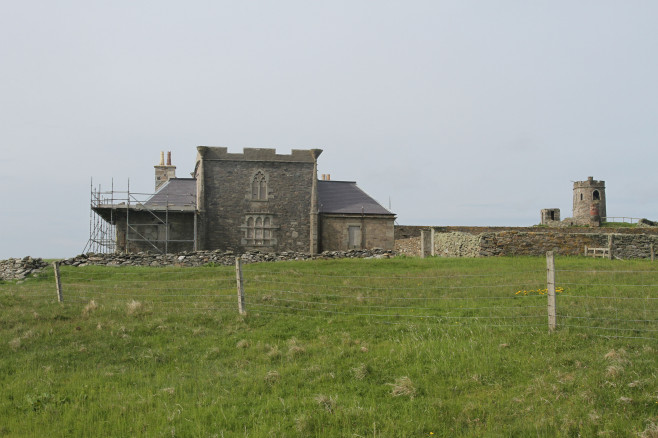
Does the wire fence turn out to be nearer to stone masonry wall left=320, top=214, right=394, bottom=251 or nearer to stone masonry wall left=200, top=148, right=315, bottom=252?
stone masonry wall left=200, top=148, right=315, bottom=252

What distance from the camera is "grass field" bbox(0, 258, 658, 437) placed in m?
6.19

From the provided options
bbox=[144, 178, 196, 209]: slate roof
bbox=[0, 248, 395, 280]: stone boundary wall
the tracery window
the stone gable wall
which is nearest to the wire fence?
bbox=[0, 248, 395, 280]: stone boundary wall

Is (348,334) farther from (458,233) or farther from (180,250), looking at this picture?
(180,250)

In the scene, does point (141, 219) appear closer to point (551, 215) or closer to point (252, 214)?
point (252, 214)

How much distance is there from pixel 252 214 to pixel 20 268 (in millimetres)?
13910

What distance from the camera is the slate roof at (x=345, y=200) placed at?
3519 cm

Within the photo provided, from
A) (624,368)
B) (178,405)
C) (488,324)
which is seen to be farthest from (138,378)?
(624,368)

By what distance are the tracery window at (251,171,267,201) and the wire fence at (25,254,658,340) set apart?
590 inches

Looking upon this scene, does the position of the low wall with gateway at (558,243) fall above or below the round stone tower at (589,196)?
below

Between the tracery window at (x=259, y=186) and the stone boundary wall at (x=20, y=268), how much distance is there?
1341cm

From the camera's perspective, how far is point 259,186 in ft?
111

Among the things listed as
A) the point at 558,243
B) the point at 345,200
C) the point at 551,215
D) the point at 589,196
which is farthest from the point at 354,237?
the point at 589,196

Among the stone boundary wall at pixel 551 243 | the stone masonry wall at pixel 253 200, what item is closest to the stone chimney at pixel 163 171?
the stone masonry wall at pixel 253 200

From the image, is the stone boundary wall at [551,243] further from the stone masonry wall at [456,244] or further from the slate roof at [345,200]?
the slate roof at [345,200]
